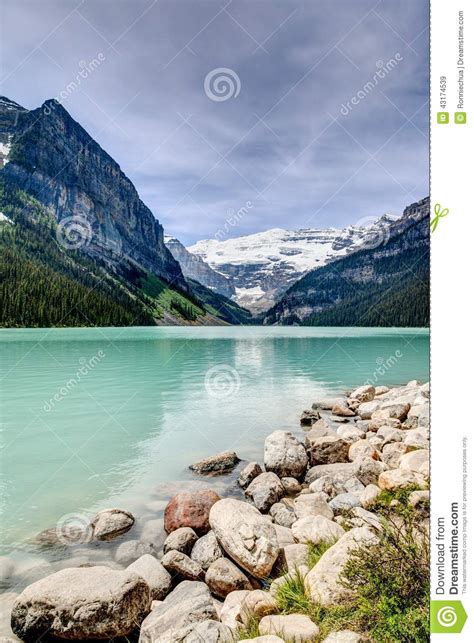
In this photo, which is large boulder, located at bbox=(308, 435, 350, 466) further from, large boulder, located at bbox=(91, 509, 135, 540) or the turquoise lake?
large boulder, located at bbox=(91, 509, 135, 540)

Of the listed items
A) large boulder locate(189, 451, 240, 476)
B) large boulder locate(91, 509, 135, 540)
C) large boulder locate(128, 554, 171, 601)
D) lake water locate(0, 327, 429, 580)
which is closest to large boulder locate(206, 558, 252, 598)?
large boulder locate(128, 554, 171, 601)

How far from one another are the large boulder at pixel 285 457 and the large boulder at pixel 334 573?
18.6 feet

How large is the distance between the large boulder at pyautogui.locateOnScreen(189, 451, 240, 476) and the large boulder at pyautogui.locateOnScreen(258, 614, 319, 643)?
7.11 metres

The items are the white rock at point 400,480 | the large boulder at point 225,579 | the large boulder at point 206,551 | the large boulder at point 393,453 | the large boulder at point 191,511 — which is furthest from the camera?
the large boulder at point 393,453

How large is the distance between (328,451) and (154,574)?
21.0 feet

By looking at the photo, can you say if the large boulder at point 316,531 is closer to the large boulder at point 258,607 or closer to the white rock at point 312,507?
the white rock at point 312,507

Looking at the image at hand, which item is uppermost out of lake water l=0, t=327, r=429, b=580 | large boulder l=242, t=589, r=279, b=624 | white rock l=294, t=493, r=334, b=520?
large boulder l=242, t=589, r=279, b=624

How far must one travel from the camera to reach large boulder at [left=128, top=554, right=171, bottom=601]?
18.7 ft

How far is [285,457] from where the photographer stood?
10523mm

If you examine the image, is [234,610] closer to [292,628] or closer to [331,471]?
[292,628]

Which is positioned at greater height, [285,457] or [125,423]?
[285,457]

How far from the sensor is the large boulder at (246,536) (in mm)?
5605

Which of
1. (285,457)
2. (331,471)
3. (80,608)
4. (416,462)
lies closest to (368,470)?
(331,471)
